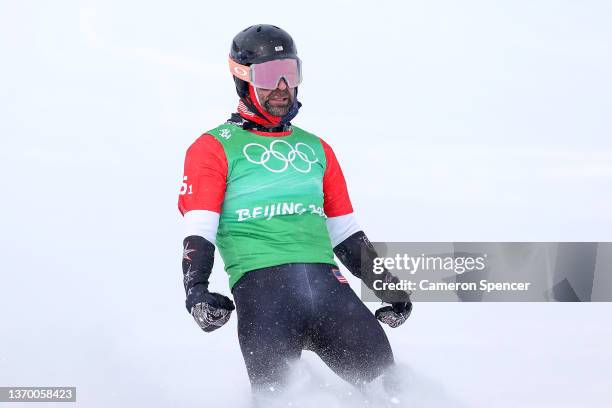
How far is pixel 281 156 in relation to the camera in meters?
5.05

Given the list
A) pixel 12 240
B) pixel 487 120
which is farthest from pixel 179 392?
pixel 487 120

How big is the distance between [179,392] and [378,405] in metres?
2.01

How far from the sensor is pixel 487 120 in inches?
525

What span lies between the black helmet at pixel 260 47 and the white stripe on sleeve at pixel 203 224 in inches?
31.5

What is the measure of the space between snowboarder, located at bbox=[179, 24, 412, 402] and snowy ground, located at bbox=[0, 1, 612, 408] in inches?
10.2

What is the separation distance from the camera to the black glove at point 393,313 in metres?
5.05

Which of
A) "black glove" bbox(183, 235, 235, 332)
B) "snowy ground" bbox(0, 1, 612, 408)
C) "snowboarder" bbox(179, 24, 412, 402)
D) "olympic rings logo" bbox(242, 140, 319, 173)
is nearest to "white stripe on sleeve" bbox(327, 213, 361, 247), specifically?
"snowboarder" bbox(179, 24, 412, 402)

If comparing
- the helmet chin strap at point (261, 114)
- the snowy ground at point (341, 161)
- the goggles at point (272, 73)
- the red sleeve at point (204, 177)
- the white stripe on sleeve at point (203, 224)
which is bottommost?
the snowy ground at point (341, 161)

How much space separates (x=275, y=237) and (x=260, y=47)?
105 centimetres

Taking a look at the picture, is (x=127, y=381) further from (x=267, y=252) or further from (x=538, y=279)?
(x=538, y=279)

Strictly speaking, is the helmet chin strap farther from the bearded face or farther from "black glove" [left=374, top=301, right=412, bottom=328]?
"black glove" [left=374, top=301, right=412, bottom=328]

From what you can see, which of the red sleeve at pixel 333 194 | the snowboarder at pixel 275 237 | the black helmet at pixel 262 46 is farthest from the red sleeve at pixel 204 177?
the red sleeve at pixel 333 194

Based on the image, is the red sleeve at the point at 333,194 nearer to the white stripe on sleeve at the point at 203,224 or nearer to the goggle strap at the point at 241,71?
the goggle strap at the point at 241,71

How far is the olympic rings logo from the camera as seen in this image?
16.3 ft
